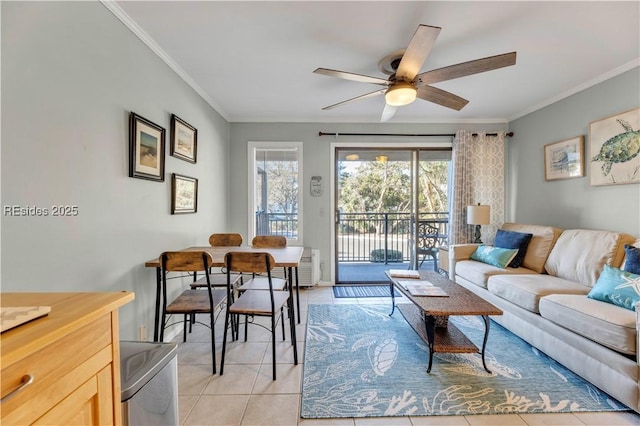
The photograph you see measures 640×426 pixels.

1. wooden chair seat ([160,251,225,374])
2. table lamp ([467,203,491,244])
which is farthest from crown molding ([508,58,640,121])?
wooden chair seat ([160,251,225,374])

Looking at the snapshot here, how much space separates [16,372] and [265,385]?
161 cm

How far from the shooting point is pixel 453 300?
2.21m

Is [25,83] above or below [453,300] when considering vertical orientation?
above

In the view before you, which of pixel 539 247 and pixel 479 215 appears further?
pixel 479 215

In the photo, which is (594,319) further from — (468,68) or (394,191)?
(394,191)

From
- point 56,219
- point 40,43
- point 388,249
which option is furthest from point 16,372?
point 388,249

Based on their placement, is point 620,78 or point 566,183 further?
point 566,183

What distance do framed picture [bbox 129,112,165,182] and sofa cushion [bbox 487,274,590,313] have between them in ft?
11.0

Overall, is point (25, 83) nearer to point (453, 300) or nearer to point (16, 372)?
point (16, 372)

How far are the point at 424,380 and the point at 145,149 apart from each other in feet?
8.92

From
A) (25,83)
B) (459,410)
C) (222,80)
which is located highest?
(222,80)

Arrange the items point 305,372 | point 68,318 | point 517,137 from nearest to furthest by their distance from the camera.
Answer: point 68,318
point 305,372
point 517,137

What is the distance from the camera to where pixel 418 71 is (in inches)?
83.7

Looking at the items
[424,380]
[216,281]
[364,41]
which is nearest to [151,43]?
[364,41]
